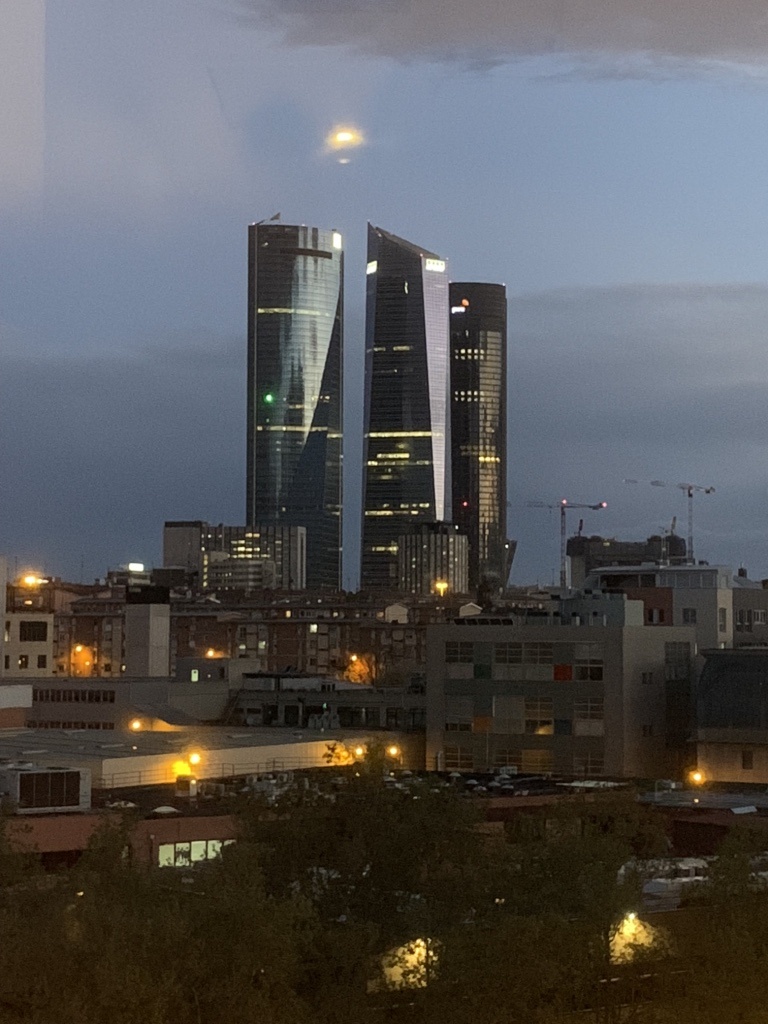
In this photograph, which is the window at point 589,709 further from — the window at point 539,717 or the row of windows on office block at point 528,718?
the window at point 539,717

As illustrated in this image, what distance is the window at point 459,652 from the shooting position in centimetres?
4178

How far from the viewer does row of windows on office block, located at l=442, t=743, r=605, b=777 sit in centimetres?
3944

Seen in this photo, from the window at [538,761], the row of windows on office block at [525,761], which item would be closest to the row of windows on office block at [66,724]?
the row of windows on office block at [525,761]

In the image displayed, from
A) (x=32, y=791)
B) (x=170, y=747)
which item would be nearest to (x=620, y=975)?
(x=32, y=791)

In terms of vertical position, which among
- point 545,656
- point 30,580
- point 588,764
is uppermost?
point 30,580

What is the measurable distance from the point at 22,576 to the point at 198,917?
8773 cm

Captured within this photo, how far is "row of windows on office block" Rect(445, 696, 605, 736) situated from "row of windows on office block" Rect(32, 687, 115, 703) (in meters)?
11.3

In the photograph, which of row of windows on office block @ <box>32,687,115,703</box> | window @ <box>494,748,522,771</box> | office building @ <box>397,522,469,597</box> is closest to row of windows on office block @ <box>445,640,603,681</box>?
window @ <box>494,748,522,771</box>

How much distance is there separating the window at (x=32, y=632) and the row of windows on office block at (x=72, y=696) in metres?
20.8

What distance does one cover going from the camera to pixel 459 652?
42000mm

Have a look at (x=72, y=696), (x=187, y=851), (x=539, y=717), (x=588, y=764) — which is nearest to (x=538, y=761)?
(x=539, y=717)

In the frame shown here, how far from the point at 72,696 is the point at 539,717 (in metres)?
14.9

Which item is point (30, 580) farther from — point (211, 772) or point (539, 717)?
point (211, 772)

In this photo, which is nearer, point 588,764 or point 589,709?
point 588,764
